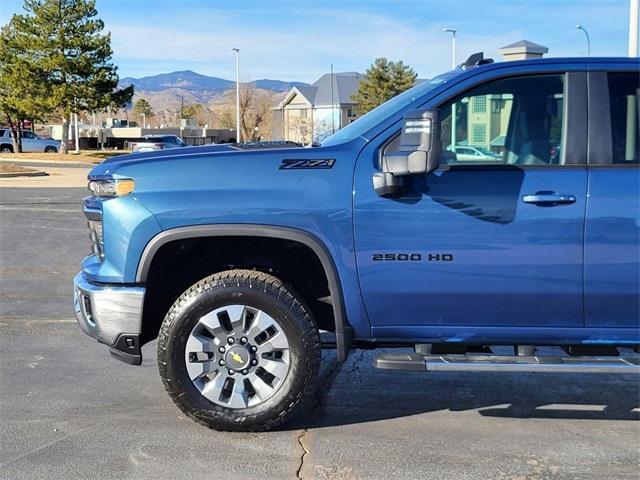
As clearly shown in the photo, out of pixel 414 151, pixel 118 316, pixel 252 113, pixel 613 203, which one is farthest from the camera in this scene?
pixel 252 113

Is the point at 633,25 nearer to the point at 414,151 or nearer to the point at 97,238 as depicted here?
the point at 414,151

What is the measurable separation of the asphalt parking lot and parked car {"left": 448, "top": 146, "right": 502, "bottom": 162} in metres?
1.61

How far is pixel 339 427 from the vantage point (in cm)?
432

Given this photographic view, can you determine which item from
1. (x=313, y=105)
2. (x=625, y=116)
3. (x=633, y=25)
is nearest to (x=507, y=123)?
(x=625, y=116)

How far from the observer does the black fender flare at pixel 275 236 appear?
3.97 m

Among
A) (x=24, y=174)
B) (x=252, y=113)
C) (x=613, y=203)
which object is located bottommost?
(x=24, y=174)

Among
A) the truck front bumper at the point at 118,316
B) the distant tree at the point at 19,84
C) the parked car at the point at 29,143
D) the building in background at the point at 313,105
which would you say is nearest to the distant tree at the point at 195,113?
the building in background at the point at 313,105

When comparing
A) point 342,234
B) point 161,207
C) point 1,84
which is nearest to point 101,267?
point 161,207

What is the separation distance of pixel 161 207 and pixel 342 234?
102cm

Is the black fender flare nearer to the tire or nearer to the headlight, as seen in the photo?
the tire

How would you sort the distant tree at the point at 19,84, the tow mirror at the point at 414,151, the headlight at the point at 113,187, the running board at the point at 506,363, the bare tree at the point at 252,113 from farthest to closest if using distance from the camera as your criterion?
the bare tree at the point at 252,113 → the distant tree at the point at 19,84 → the headlight at the point at 113,187 → the running board at the point at 506,363 → the tow mirror at the point at 414,151

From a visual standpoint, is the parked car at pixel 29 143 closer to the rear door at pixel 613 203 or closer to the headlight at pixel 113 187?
the headlight at pixel 113 187

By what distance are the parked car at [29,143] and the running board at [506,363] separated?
48.9m

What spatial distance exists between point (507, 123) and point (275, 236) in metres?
1.51
